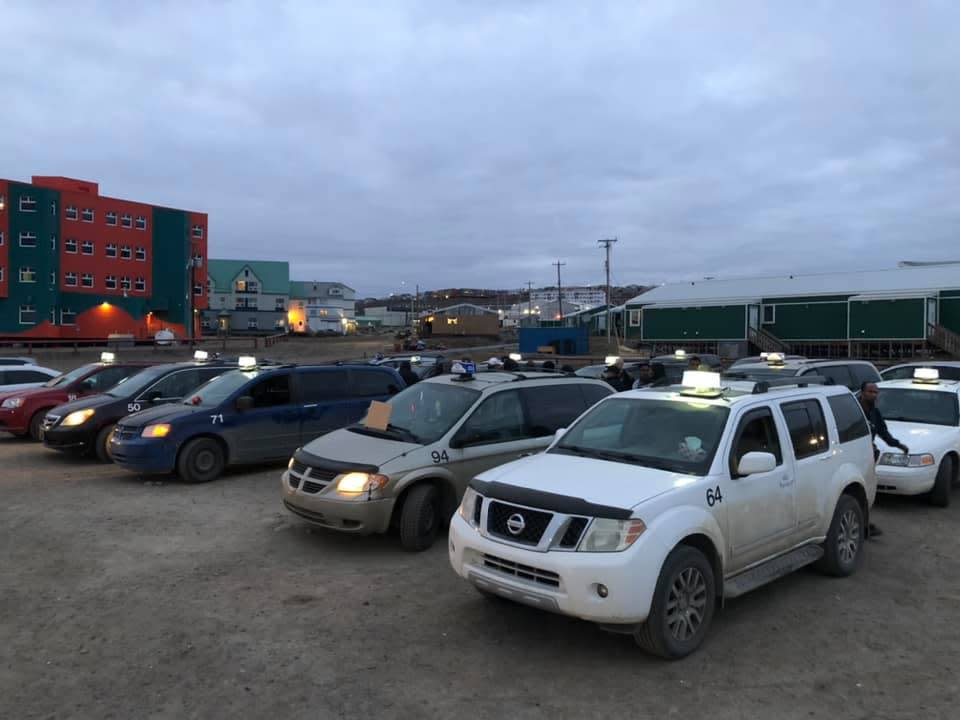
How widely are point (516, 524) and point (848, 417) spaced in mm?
3760

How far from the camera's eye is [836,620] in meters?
5.27

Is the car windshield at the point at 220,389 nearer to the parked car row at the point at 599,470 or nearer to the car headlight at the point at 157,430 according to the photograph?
the parked car row at the point at 599,470

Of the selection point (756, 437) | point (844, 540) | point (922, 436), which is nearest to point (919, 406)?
point (922, 436)

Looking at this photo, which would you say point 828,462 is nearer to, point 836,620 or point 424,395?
point 836,620

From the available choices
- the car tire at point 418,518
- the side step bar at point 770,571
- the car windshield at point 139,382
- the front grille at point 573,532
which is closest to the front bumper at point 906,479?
the side step bar at point 770,571

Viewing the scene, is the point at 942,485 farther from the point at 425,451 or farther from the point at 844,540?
the point at 425,451

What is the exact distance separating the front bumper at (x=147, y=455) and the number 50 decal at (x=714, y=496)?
25.0 ft

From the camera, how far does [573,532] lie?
4.39m

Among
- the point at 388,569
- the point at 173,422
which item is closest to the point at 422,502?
the point at 388,569

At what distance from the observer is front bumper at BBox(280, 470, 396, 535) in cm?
650

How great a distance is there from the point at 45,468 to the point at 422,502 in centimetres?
786

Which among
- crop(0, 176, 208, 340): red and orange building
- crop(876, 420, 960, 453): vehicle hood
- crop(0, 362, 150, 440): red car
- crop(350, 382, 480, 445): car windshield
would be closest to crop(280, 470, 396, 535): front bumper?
crop(350, 382, 480, 445): car windshield

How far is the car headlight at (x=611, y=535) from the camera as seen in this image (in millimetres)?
4270

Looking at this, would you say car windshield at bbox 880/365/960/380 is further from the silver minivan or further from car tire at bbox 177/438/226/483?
car tire at bbox 177/438/226/483
